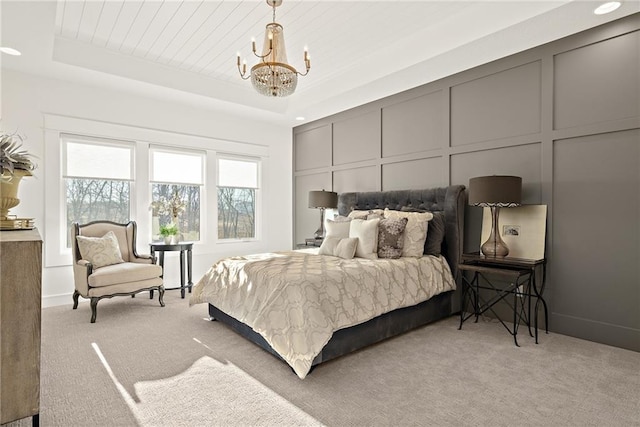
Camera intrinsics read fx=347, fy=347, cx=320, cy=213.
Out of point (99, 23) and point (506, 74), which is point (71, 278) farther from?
point (506, 74)

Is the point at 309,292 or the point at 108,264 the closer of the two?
the point at 309,292

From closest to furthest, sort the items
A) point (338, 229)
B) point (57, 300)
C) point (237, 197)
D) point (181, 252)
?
point (338, 229) < point (57, 300) < point (181, 252) < point (237, 197)

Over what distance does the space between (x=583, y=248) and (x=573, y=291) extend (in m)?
0.40

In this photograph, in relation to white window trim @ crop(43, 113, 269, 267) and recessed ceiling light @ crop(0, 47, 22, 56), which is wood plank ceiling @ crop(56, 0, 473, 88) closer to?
recessed ceiling light @ crop(0, 47, 22, 56)

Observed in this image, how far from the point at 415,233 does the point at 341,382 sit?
1.84 meters

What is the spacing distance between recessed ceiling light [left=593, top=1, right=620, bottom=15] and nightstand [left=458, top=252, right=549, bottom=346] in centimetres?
210

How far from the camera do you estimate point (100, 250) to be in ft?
12.8

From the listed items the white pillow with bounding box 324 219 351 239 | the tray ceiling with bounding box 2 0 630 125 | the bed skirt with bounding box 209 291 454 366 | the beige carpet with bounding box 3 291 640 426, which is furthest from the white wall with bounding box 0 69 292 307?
the white pillow with bounding box 324 219 351 239

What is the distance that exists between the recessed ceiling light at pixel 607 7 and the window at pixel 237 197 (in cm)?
473

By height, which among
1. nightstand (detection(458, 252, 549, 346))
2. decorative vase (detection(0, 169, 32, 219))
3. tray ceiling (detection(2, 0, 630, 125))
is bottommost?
nightstand (detection(458, 252, 549, 346))

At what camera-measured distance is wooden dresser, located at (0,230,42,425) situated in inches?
64.4

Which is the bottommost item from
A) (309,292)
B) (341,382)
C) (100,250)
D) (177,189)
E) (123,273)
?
(341,382)

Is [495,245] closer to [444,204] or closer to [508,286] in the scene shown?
[508,286]

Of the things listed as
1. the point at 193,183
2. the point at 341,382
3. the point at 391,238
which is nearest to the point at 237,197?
the point at 193,183
